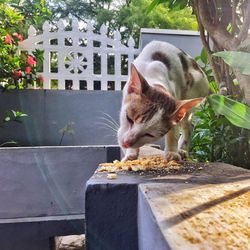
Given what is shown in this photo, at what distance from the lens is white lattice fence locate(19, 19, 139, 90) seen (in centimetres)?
443

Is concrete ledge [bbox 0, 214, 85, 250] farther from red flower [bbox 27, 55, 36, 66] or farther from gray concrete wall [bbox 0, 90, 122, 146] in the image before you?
red flower [bbox 27, 55, 36, 66]

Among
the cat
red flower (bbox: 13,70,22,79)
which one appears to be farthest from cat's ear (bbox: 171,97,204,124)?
red flower (bbox: 13,70,22,79)

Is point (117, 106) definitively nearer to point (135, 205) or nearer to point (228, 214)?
point (135, 205)

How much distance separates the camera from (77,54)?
4586 millimetres

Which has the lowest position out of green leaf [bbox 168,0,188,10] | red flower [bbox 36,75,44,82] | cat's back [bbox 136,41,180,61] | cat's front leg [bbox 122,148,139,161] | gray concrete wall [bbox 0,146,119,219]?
gray concrete wall [bbox 0,146,119,219]

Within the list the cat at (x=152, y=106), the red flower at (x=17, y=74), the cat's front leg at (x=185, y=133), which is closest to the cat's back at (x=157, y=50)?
the cat at (x=152, y=106)

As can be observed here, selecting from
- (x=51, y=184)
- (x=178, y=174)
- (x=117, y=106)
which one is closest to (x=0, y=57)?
(x=117, y=106)

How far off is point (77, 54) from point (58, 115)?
90 cm

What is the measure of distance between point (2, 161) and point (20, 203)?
0.34 metres

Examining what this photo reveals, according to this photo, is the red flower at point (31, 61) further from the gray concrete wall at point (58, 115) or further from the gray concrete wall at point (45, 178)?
the gray concrete wall at point (45, 178)

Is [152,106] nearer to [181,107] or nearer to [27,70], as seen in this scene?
[181,107]

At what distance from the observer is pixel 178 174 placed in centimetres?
126

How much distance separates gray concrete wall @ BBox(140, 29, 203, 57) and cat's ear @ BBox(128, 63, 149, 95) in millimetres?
2860

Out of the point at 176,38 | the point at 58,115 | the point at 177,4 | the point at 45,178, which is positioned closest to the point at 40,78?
the point at 58,115
